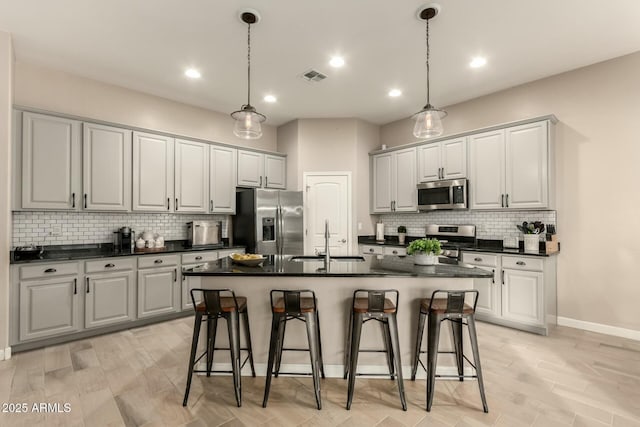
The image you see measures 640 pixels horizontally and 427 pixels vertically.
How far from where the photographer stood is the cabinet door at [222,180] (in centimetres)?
498

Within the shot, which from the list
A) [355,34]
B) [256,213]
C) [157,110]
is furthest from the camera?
[256,213]

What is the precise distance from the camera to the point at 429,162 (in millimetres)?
5043

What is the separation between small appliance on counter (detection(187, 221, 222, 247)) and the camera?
4747mm

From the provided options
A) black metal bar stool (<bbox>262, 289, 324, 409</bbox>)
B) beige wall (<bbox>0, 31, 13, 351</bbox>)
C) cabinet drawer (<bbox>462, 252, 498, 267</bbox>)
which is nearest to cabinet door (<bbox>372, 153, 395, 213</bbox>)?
cabinet drawer (<bbox>462, 252, 498, 267</bbox>)

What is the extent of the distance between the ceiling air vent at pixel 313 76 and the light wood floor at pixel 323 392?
134 inches

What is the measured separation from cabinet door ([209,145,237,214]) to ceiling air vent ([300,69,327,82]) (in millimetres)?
1824

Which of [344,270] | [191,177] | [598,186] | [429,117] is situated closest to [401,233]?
[598,186]

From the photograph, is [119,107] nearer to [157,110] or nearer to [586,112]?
[157,110]

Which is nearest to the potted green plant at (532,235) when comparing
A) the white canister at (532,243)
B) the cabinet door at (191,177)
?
the white canister at (532,243)

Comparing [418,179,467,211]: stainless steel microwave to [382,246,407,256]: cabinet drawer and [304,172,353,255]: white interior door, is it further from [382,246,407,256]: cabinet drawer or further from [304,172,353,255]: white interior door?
[304,172,353,255]: white interior door

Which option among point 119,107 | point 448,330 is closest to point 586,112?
point 448,330

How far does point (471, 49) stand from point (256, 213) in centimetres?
352

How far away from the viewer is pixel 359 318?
2340mm

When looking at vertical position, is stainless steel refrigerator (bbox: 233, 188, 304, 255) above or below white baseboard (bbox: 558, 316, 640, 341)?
above
